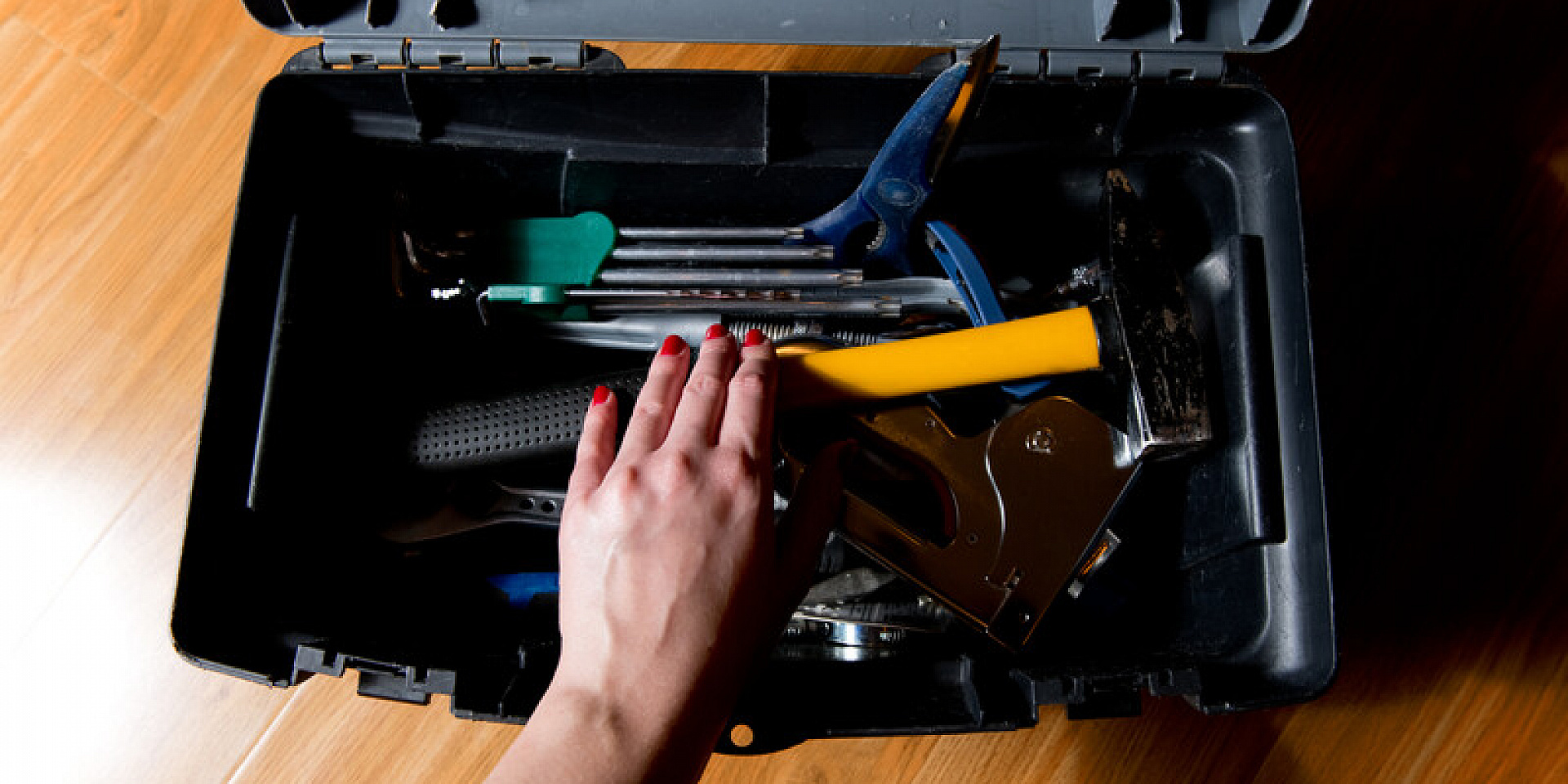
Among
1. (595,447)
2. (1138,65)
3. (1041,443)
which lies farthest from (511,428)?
(1138,65)

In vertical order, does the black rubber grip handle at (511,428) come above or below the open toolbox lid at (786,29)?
below

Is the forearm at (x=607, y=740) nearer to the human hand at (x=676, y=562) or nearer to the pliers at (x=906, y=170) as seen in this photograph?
the human hand at (x=676, y=562)

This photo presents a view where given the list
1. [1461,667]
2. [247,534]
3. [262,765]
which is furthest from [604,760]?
[1461,667]

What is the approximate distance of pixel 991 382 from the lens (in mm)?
616

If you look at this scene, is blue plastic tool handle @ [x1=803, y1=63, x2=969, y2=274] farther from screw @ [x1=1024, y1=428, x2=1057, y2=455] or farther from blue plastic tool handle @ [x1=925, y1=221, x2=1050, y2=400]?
screw @ [x1=1024, y1=428, x2=1057, y2=455]

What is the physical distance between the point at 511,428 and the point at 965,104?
335 mm

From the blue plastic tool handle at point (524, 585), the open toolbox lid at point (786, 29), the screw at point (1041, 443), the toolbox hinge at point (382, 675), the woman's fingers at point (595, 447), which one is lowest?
the blue plastic tool handle at point (524, 585)

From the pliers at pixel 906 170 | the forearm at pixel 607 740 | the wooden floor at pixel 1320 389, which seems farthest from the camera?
the wooden floor at pixel 1320 389

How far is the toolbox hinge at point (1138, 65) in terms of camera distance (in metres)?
0.62

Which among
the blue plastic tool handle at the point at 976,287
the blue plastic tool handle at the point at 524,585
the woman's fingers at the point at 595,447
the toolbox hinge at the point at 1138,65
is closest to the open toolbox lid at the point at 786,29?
the toolbox hinge at the point at 1138,65

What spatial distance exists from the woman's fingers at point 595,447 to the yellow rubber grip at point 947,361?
0.34ft

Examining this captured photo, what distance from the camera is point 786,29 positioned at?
2.06ft

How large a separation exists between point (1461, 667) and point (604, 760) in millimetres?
623

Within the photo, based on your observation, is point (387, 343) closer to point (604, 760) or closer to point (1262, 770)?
point (604, 760)
